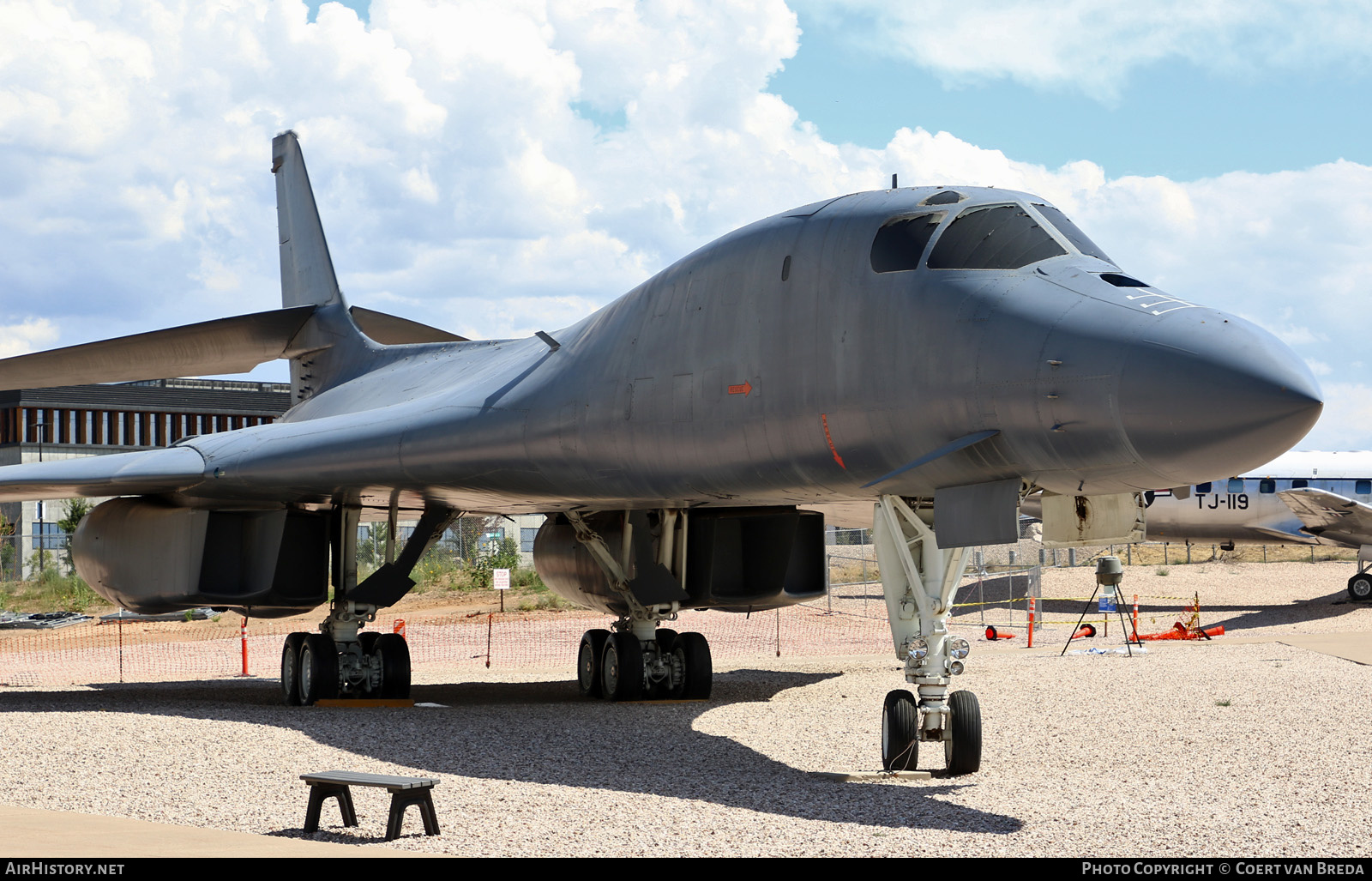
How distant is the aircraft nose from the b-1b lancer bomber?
16 mm

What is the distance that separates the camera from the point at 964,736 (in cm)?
866

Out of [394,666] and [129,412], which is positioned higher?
[129,412]

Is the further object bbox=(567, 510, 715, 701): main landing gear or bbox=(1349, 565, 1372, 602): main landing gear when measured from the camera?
bbox=(1349, 565, 1372, 602): main landing gear

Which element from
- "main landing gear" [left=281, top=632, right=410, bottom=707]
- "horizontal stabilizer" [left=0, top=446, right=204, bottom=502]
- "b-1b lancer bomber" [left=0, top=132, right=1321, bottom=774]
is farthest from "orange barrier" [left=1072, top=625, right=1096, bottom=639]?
"horizontal stabilizer" [left=0, top=446, right=204, bottom=502]

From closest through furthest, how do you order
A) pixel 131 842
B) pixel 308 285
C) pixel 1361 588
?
pixel 131 842, pixel 308 285, pixel 1361 588

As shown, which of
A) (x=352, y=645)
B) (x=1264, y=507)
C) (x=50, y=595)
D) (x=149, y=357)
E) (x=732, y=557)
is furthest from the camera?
(x=50, y=595)

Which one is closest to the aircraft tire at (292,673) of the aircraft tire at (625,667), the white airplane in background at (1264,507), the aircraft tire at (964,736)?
the aircraft tire at (625,667)

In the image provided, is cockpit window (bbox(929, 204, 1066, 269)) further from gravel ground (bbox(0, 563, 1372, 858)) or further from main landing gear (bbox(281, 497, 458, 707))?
main landing gear (bbox(281, 497, 458, 707))

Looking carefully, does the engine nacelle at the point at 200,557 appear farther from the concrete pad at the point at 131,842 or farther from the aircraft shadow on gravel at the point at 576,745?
the concrete pad at the point at 131,842

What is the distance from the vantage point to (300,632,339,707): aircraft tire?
590 inches

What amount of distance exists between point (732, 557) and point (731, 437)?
5.70 m

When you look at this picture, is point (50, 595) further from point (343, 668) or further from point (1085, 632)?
point (1085, 632)

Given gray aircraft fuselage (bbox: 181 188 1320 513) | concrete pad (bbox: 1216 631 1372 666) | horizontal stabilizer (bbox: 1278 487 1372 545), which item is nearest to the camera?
gray aircraft fuselage (bbox: 181 188 1320 513)

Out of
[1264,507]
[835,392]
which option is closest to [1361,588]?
[1264,507]
